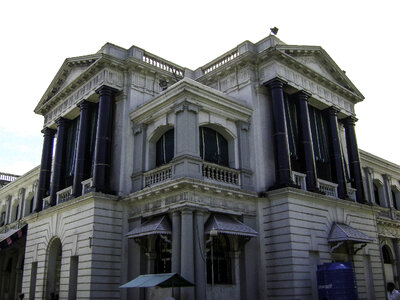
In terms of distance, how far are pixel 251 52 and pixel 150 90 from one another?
6.46m

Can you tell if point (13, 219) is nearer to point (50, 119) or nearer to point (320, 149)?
point (50, 119)

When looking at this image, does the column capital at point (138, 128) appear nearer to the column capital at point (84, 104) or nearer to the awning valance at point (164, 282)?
the column capital at point (84, 104)

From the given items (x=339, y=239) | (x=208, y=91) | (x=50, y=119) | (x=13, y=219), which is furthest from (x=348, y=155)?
(x=13, y=219)

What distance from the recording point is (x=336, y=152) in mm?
26562

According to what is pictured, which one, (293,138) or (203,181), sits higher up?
(293,138)

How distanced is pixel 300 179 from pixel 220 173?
4811mm

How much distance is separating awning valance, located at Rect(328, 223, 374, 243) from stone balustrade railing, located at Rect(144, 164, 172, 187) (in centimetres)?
938

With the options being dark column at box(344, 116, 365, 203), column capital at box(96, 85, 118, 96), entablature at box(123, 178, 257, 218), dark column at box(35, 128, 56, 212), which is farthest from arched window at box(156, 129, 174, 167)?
dark column at box(344, 116, 365, 203)

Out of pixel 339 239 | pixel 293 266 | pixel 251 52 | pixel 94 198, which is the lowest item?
pixel 293 266

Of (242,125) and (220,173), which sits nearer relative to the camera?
(220,173)

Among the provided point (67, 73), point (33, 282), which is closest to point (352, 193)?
point (67, 73)

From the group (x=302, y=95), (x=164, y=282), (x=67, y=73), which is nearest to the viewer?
(x=164, y=282)

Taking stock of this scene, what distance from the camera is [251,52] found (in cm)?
2411

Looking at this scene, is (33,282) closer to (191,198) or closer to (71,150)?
(71,150)
